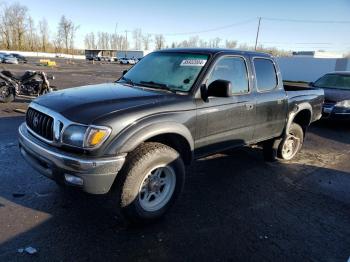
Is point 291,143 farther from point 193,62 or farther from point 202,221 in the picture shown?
point 202,221

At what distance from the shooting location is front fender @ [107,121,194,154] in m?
3.13

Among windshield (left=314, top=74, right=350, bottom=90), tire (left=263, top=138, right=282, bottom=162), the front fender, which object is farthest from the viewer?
windshield (left=314, top=74, right=350, bottom=90)

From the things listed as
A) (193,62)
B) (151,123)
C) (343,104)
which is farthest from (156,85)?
(343,104)

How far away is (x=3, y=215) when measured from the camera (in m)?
3.60

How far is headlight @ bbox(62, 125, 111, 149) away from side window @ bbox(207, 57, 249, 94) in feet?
5.38

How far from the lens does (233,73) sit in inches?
177

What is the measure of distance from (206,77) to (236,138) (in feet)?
3.53

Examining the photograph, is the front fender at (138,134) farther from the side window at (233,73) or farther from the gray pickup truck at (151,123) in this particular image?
the side window at (233,73)

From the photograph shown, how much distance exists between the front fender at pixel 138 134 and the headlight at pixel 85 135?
117mm

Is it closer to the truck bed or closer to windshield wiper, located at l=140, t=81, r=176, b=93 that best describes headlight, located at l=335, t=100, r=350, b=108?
the truck bed

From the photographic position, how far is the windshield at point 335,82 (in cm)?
1051

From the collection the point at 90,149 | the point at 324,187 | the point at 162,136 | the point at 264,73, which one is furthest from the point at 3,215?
the point at 324,187

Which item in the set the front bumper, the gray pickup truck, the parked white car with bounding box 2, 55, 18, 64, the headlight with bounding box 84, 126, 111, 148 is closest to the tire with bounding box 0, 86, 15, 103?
the gray pickup truck

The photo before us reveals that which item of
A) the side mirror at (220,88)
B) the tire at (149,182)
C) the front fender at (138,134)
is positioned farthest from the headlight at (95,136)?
the side mirror at (220,88)
